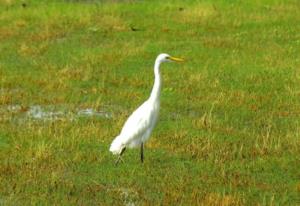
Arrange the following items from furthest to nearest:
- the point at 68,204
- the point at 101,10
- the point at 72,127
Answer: the point at 101,10, the point at 72,127, the point at 68,204

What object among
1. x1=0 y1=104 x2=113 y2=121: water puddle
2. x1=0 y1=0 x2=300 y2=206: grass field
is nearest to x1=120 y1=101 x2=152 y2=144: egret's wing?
x1=0 y1=0 x2=300 y2=206: grass field

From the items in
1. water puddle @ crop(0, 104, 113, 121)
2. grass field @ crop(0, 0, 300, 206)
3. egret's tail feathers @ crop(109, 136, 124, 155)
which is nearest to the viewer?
grass field @ crop(0, 0, 300, 206)

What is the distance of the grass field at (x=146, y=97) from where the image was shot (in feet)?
37.3

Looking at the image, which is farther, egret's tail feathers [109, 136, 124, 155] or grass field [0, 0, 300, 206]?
egret's tail feathers [109, 136, 124, 155]

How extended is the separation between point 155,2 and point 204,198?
24.3 m

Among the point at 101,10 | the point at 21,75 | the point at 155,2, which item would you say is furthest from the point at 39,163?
the point at 155,2

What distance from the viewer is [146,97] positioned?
1819 centimetres

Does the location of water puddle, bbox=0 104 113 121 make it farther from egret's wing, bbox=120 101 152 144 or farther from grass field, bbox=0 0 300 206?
egret's wing, bbox=120 101 152 144

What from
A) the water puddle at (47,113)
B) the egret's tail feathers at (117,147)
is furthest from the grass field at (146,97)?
the egret's tail feathers at (117,147)

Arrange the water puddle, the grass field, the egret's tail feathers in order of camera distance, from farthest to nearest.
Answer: the water puddle → the egret's tail feathers → the grass field

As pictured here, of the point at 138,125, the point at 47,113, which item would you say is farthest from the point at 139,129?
the point at 47,113

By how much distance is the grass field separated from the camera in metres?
11.4

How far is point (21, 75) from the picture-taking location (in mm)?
20484

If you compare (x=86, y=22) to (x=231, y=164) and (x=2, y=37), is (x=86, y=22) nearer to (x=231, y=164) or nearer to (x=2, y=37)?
(x=2, y=37)
